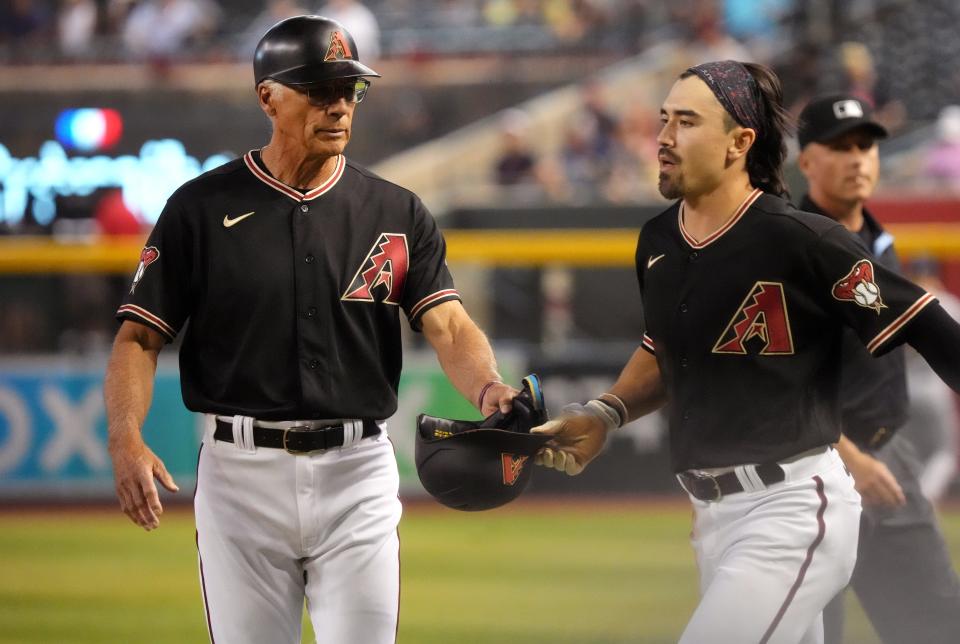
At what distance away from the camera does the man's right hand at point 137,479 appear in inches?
150

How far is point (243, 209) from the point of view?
161 inches

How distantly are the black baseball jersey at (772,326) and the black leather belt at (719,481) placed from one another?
0.03 metres

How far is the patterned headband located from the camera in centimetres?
398

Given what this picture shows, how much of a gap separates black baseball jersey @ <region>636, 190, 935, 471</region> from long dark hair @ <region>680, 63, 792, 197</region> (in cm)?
16

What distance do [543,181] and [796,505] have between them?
11.2 m

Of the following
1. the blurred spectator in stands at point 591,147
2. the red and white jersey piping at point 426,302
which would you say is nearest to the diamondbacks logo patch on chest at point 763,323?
the red and white jersey piping at point 426,302

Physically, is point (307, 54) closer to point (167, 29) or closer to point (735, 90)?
point (735, 90)

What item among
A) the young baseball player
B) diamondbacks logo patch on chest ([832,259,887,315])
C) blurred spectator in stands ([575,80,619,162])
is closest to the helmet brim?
the young baseball player

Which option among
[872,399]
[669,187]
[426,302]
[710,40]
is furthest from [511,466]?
[710,40]

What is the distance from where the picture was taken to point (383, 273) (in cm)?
412

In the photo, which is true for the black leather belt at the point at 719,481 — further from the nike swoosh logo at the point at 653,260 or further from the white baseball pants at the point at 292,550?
the white baseball pants at the point at 292,550

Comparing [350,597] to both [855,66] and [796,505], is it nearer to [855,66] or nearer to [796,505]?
[796,505]

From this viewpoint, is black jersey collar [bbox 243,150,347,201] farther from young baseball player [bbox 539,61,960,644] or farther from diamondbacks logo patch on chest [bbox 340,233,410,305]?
young baseball player [bbox 539,61,960,644]

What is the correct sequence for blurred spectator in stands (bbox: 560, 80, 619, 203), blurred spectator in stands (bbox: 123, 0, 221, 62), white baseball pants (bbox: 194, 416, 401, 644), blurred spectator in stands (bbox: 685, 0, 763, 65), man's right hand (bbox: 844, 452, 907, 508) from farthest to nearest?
blurred spectator in stands (bbox: 123, 0, 221, 62) → blurred spectator in stands (bbox: 685, 0, 763, 65) → blurred spectator in stands (bbox: 560, 80, 619, 203) → man's right hand (bbox: 844, 452, 907, 508) → white baseball pants (bbox: 194, 416, 401, 644)
